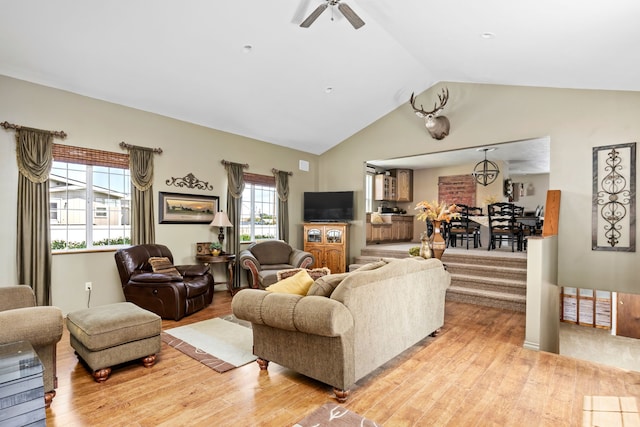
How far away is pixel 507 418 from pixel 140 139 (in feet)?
17.7

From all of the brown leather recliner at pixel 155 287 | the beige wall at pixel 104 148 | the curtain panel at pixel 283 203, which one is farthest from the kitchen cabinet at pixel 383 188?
the brown leather recliner at pixel 155 287

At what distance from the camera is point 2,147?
12.9ft

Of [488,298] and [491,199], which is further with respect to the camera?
[491,199]

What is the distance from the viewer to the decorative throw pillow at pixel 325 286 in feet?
8.39

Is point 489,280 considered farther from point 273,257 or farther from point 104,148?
point 104,148

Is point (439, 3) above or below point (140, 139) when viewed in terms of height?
above

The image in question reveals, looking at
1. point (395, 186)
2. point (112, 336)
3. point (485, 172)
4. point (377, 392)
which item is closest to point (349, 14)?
point (377, 392)

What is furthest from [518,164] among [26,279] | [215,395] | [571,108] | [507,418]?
[26,279]

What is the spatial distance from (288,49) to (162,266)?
3.38 meters

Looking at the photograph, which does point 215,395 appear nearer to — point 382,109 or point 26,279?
point 26,279

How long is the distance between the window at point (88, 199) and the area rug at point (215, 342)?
6.23ft

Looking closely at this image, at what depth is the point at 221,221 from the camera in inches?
221

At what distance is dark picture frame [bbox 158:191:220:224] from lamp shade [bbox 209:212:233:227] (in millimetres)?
255

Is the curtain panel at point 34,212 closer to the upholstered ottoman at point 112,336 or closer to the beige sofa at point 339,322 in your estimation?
the upholstered ottoman at point 112,336
